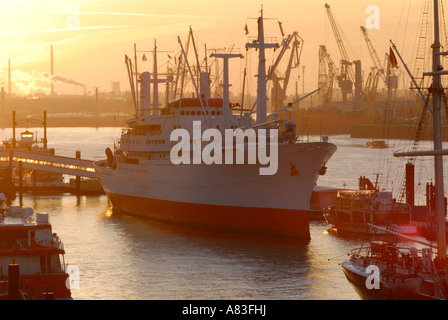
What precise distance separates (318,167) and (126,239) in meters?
13.4

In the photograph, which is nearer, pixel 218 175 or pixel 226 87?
pixel 218 175

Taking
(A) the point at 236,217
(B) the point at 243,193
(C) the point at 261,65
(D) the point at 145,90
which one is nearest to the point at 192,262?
(A) the point at 236,217

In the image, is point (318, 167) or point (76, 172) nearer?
point (318, 167)

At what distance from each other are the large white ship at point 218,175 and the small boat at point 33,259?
895 inches

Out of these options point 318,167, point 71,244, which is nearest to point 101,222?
point 71,244

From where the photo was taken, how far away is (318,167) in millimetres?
54344

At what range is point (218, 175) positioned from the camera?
57.4m

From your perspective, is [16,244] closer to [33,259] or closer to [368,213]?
[33,259]

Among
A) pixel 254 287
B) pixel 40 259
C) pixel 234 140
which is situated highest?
pixel 234 140

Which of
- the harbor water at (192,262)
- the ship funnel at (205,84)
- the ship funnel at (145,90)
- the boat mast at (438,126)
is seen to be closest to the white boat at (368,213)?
the harbor water at (192,262)

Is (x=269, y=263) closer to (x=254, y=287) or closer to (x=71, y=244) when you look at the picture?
(x=254, y=287)

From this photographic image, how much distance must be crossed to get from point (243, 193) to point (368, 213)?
28.1 ft

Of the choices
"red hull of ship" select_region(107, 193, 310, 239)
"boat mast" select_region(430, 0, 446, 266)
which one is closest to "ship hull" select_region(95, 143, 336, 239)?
"red hull of ship" select_region(107, 193, 310, 239)
